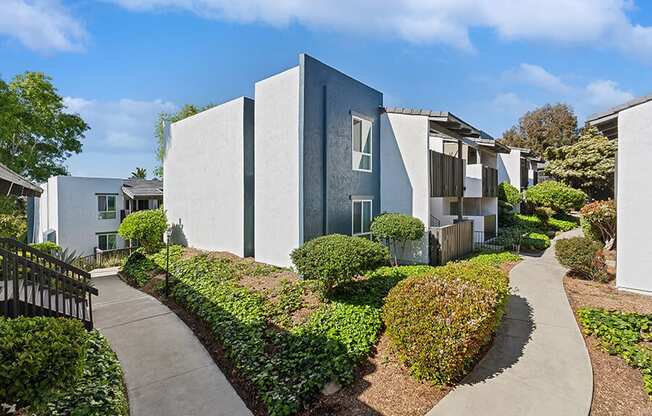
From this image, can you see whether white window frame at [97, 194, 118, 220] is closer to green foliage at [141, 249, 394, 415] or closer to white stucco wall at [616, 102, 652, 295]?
green foliage at [141, 249, 394, 415]

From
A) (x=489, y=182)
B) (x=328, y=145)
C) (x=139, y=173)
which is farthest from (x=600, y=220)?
(x=139, y=173)

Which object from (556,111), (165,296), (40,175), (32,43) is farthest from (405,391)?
(556,111)

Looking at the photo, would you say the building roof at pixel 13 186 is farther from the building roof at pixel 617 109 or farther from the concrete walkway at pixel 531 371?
the building roof at pixel 617 109

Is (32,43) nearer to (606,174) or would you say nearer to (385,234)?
(385,234)

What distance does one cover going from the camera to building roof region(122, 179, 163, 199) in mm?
25172

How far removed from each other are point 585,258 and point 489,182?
32.8 feet

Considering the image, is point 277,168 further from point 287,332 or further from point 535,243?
point 535,243

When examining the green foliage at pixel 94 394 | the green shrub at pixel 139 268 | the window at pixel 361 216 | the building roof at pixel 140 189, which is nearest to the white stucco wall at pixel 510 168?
the window at pixel 361 216

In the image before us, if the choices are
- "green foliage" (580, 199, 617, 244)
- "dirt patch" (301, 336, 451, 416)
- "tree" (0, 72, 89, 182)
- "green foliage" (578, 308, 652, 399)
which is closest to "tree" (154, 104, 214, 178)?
"tree" (0, 72, 89, 182)

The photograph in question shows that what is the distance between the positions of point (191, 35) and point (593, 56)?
15093 mm

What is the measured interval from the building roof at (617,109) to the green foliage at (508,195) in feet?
46.1

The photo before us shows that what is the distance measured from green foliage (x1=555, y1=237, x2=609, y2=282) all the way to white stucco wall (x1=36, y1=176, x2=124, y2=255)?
29.5 meters

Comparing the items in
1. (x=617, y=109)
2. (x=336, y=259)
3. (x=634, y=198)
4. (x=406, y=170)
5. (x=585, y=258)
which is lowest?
(x=585, y=258)

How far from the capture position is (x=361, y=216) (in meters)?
13.4
